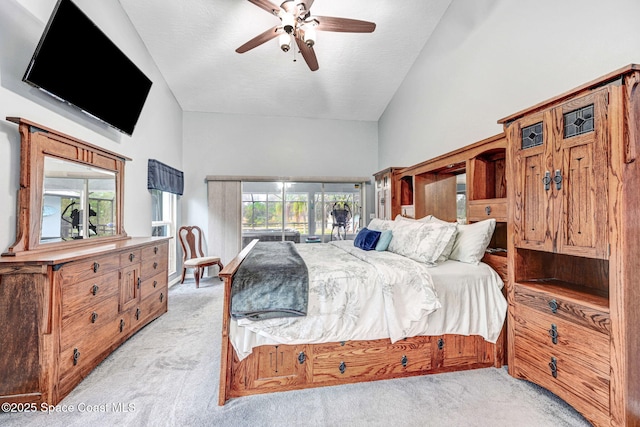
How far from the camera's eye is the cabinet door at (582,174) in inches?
56.0

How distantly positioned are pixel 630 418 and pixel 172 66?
5.50 meters

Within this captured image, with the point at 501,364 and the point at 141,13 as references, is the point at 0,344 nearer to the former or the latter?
the point at 501,364

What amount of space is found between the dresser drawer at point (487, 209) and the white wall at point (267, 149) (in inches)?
123

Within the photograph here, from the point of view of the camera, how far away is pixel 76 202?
2.36m

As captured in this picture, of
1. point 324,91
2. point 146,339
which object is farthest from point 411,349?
point 324,91

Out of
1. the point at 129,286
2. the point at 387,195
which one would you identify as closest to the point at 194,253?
the point at 129,286

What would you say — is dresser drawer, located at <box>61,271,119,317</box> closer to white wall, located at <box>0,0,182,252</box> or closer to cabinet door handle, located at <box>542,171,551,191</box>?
white wall, located at <box>0,0,182,252</box>

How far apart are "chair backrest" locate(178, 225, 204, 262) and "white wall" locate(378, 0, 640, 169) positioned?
12.4 ft

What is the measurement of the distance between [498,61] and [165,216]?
4976 mm

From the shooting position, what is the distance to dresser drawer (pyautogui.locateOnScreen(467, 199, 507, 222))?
223cm

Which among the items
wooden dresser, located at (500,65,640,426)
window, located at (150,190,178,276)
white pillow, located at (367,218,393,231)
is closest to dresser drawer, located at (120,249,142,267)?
window, located at (150,190,178,276)

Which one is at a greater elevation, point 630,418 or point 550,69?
point 550,69

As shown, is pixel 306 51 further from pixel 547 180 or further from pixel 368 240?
pixel 547 180

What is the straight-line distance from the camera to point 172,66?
4.00 m
